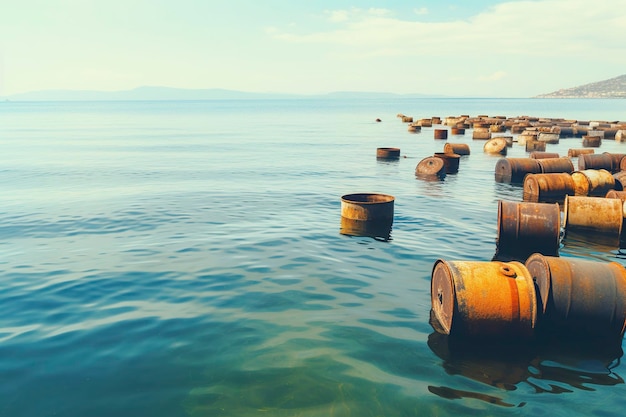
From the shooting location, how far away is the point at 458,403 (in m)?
6.12

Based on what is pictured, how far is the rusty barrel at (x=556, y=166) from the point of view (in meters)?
21.3

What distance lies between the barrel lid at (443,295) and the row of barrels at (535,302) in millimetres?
17

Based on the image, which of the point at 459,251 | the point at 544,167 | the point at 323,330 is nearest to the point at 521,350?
the point at 323,330

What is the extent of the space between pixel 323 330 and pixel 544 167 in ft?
59.0

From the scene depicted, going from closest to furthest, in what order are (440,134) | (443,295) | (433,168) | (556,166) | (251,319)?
(443,295)
(251,319)
(556,166)
(433,168)
(440,134)

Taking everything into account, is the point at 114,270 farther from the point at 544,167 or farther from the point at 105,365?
the point at 544,167

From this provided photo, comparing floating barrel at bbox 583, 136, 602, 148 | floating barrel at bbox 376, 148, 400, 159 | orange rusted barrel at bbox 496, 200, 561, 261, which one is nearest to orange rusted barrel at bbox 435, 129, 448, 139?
floating barrel at bbox 583, 136, 602, 148

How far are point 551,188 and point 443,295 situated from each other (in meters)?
13.6

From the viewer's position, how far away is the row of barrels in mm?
7125

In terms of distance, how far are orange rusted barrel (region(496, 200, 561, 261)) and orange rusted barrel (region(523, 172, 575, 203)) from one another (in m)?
7.90

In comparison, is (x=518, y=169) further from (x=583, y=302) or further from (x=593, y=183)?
(x=583, y=302)

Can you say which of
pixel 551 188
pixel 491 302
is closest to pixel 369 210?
pixel 491 302

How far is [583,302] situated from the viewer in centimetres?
730

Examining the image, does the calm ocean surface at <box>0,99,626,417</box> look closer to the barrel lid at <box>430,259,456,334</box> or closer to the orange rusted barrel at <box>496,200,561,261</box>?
the barrel lid at <box>430,259,456,334</box>
